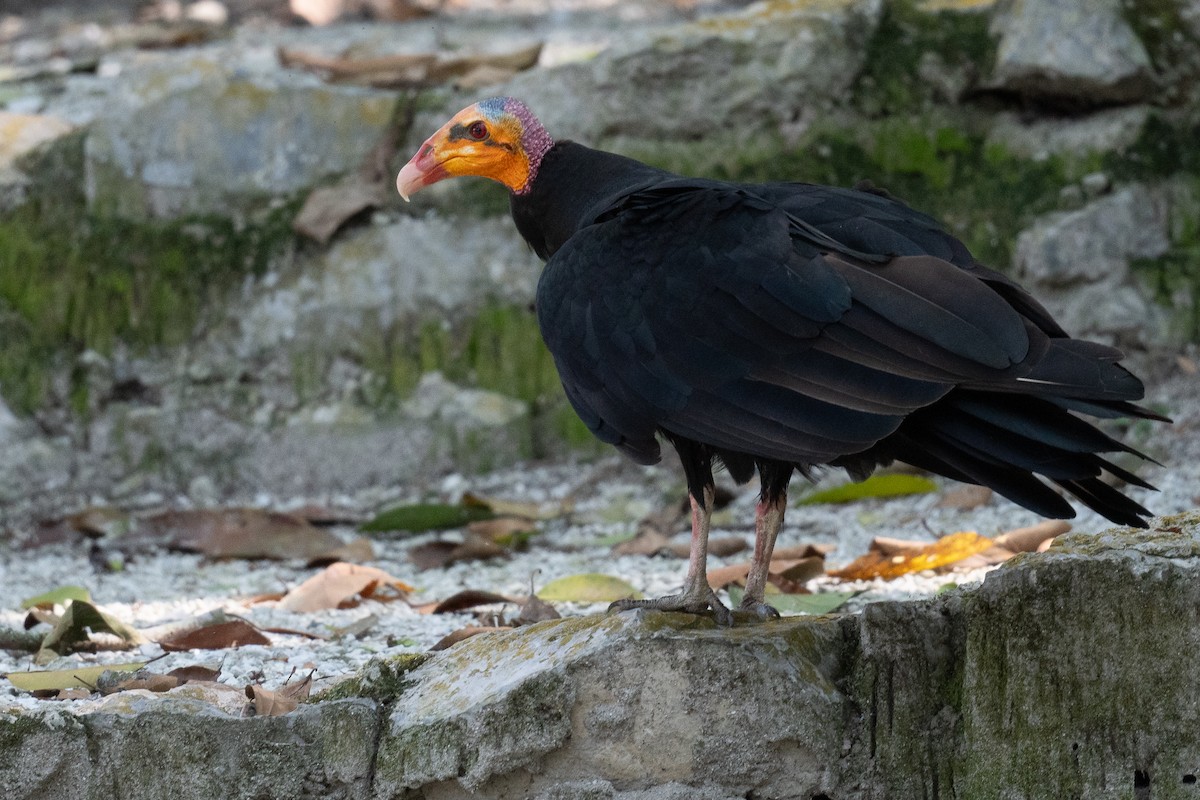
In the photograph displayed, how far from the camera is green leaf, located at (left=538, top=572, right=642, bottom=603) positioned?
407 cm

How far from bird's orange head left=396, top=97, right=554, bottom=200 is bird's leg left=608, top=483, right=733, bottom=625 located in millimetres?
1176

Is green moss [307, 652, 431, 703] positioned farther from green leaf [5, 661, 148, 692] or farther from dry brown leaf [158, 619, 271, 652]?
dry brown leaf [158, 619, 271, 652]

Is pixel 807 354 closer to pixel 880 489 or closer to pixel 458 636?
pixel 458 636

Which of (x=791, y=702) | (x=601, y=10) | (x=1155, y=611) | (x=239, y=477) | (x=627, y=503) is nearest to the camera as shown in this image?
(x=1155, y=611)

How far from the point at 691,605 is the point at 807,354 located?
578 mm

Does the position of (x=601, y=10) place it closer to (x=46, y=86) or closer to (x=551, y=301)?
(x=46, y=86)

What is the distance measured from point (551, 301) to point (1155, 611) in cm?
134

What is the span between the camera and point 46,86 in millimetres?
7262

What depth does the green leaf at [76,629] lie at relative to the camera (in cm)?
356

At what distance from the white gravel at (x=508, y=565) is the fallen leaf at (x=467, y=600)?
0.11 ft

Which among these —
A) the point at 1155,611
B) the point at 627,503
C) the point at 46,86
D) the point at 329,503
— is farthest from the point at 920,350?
the point at 46,86

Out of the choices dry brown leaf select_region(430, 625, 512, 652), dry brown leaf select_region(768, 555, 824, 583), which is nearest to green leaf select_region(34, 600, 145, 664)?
dry brown leaf select_region(430, 625, 512, 652)

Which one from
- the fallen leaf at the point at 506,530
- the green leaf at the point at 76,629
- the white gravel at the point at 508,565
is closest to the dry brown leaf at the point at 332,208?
the white gravel at the point at 508,565

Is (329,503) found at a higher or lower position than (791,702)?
lower
